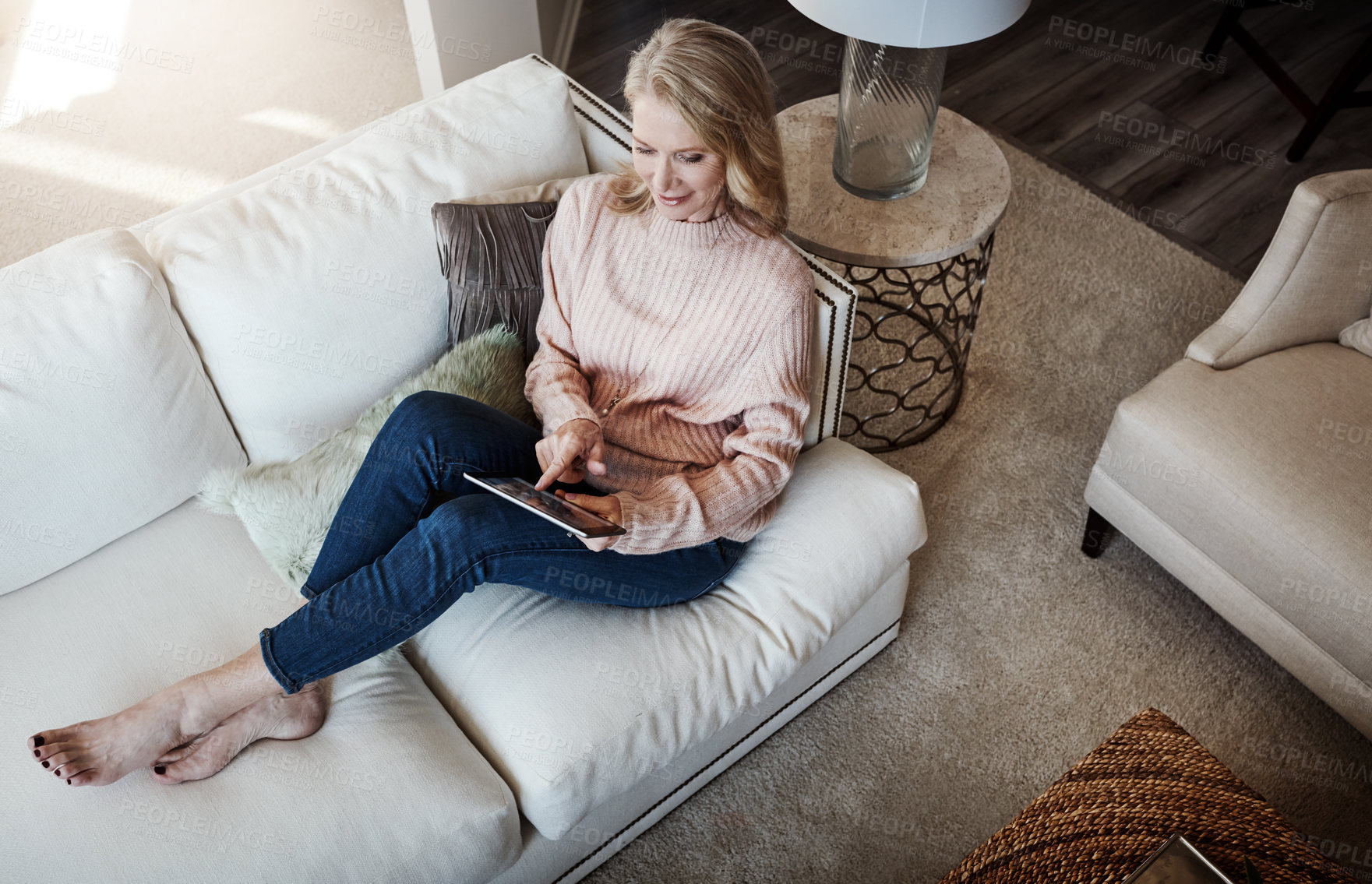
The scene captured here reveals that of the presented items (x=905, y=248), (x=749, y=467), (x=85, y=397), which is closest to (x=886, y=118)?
(x=905, y=248)

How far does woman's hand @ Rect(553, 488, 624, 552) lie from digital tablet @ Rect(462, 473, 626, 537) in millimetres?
18

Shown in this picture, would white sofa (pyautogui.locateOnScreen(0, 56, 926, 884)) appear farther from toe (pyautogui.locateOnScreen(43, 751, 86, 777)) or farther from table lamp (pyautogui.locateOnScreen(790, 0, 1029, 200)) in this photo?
table lamp (pyautogui.locateOnScreen(790, 0, 1029, 200))

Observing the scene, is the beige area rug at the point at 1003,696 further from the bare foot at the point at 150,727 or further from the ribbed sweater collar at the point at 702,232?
the ribbed sweater collar at the point at 702,232

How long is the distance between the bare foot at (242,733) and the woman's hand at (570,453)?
43 centimetres

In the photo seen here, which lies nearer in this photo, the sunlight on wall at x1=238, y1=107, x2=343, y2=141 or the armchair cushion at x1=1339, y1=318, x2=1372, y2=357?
the armchair cushion at x1=1339, y1=318, x2=1372, y2=357

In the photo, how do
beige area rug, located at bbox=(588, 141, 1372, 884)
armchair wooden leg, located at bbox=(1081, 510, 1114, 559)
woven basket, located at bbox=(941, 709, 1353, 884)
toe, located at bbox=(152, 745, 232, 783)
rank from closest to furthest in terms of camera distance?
1. woven basket, located at bbox=(941, 709, 1353, 884)
2. toe, located at bbox=(152, 745, 232, 783)
3. beige area rug, located at bbox=(588, 141, 1372, 884)
4. armchair wooden leg, located at bbox=(1081, 510, 1114, 559)

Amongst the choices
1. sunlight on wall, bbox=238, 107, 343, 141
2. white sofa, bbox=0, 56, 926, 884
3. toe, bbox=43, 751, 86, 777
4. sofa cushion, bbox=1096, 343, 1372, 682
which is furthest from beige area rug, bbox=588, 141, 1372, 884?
sunlight on wall, bbox=238, 107, 343, 141

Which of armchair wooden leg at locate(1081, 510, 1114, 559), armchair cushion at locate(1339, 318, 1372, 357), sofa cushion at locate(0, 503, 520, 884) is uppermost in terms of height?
armchair cushion at locate(1339, 318, 1372, 357)

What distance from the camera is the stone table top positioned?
5.84 feet

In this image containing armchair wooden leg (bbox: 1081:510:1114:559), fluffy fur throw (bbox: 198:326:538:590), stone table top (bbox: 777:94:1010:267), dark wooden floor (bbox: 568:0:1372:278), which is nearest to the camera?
fluffy fur throw (bbox: 198:326:538:590)

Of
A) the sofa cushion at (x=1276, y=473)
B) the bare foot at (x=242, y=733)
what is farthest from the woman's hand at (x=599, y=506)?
the sofa cushion at (x=1276, y=473)

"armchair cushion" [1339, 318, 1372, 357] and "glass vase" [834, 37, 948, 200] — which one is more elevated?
"glass vase" [834, 37, 948, 200]

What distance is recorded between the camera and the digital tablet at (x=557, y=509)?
1256mm

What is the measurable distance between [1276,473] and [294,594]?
1557mm
